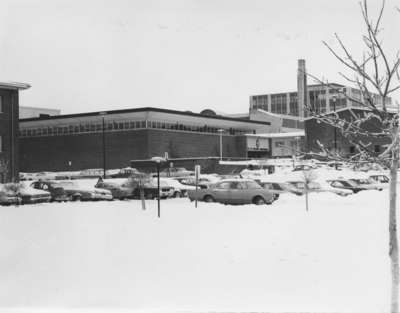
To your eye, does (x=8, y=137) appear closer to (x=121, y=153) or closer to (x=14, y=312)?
(x=121, y=153)

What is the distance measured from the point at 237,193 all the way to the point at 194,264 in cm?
1345

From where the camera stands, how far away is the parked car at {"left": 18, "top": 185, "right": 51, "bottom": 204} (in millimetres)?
29609

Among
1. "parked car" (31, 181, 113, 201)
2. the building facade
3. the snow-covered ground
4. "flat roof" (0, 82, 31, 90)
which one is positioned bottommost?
the snow-covered ground

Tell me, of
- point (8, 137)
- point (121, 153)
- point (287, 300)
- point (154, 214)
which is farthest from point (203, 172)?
point (287, 300)

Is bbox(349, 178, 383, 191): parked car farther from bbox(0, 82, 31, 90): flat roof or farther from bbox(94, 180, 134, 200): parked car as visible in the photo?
bbox(0, 82, 31, 90): flat roof

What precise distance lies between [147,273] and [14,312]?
309 centimetres

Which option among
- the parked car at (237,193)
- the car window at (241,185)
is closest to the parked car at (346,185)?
the parked car at (237,193)

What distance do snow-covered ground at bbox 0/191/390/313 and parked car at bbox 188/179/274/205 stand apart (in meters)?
7.97

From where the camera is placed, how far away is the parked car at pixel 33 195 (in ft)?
97.1

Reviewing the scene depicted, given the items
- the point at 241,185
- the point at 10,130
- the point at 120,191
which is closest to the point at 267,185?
the point at 241,185

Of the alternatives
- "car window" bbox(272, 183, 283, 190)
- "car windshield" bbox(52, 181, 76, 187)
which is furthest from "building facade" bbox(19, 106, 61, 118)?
"car window" bbox(272, 183, 283, 190)

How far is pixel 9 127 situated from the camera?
4700 centimetres

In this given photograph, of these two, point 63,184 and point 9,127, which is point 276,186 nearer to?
point 63,184

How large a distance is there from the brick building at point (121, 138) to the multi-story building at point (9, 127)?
15737 millimetres
